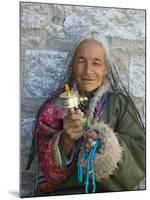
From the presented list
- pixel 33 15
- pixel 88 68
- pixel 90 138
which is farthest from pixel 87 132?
pixel 33 15

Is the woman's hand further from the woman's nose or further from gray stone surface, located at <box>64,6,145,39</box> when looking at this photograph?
gray stone surface, located at <box>64,6,145,39</box>

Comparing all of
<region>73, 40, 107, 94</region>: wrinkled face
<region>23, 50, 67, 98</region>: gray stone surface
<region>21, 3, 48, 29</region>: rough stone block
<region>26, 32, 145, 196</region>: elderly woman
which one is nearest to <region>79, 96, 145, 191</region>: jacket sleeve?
<region>26, 32, 145, 196</region>: elderly woman

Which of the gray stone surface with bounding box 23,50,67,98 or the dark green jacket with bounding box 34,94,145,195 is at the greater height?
the gray stone surface with bounding box 23,50,67,98

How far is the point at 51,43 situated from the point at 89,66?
19 centimetres

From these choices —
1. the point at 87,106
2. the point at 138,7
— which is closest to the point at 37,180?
Result: the point at 87,106

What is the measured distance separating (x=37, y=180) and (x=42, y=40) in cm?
60

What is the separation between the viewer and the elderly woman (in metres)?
1.87

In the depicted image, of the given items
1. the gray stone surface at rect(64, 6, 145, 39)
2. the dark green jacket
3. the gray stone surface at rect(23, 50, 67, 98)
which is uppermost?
the gray stone surface at rect(64, 6, 145, 39)

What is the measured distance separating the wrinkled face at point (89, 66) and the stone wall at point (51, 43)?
62 millimetres

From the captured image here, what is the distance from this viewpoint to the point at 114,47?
197cm

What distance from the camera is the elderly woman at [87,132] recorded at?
1871 millimetres

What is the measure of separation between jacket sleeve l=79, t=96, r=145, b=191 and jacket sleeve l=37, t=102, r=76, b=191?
152mm

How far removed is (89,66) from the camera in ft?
6.24

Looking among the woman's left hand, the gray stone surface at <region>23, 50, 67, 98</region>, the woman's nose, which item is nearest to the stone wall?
the gray stone surface at <region>23, 50, 67, 98</region>
